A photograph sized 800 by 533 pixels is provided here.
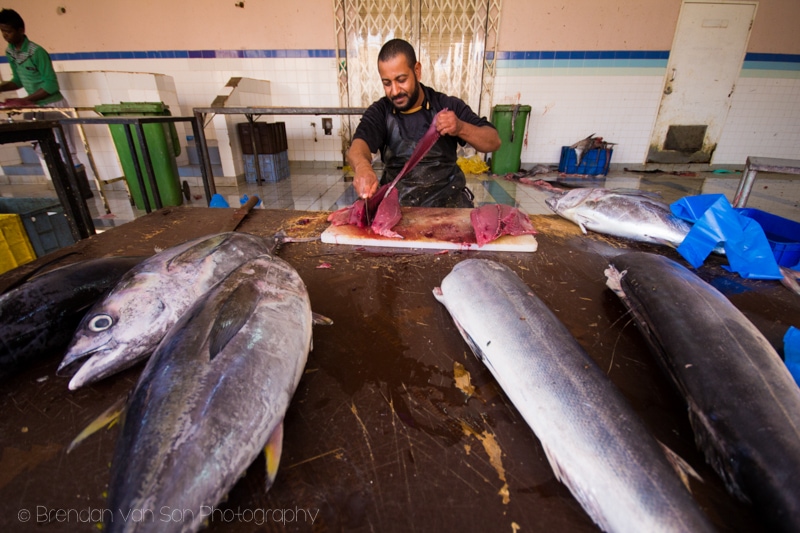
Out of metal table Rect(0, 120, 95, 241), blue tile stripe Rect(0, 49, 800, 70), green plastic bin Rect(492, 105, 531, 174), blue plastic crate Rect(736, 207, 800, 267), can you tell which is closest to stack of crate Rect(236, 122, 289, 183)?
blue tile stripe Rect(0, 49, 800, 70)

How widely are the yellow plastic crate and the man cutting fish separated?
2909 mm

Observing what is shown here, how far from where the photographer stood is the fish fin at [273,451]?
890mm

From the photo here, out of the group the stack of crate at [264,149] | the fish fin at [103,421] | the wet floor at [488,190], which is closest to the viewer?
the fish fin at [103,421]

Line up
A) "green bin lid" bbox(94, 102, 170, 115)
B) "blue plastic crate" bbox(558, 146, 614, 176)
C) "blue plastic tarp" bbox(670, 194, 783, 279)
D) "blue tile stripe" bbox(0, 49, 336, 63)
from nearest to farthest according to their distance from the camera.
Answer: "blue plastic tarp" bbox(670, 194, 783, 279) → "green bin lid" bbox(94, 102, 170, 115) → "blue plastic crate" bbox(558, 146, 614, 176) → "blue tile stripe" bbox(0, 49, 336, 63)

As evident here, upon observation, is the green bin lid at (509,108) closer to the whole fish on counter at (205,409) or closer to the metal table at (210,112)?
the metal table at (210,112)

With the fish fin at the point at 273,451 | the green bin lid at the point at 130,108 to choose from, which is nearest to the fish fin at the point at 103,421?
the fish fin at the point at 273,451

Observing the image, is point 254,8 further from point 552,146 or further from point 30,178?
point 552,146

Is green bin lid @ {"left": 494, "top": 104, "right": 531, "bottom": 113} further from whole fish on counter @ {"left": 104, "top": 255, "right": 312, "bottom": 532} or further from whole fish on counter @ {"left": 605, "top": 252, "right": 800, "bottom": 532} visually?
whole fish on counter @ {"left": 104, "top": 255, "right": 312, "bottom": 532}

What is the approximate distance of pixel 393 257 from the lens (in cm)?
201

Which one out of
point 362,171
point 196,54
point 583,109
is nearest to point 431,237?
point 362,171

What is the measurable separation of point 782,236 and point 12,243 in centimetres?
567

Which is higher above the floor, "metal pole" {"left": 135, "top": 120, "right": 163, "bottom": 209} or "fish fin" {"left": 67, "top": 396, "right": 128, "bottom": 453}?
"metal pole" {"left": 135, "top": 120, "right": 163, "bottom": 209}

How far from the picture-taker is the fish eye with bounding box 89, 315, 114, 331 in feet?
3.97

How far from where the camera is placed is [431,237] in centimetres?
219
